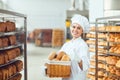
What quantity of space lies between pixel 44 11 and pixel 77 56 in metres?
15.5

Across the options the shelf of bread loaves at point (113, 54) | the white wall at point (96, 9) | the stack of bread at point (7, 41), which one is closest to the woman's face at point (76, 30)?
the stack of bread at point (7, 41)

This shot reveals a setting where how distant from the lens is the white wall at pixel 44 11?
59.5ft

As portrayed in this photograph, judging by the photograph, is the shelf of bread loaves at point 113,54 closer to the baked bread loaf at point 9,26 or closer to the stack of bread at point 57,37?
the baked bread loaf at point 9,26

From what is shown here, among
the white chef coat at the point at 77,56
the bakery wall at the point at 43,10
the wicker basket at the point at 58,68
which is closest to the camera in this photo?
the wicker basket at the point at 58,68

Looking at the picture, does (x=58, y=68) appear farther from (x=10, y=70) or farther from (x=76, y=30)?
(x=10, y=70)

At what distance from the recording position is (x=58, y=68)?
281cm

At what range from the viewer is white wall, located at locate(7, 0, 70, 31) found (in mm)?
18141

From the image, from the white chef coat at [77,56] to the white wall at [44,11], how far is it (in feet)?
48.9

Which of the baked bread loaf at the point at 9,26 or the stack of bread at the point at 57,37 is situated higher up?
the baked bread loaf at the point at 9,26

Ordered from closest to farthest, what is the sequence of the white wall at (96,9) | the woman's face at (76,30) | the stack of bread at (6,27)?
the woman's face at (76,30), the stack of bread at (6,27), the white wall at (96,9)

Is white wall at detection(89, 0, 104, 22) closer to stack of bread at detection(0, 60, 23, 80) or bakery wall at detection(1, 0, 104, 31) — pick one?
stack of bread at detection(0, 60, 23, 80)

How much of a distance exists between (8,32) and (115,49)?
5.82 ft

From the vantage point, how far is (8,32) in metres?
3.46

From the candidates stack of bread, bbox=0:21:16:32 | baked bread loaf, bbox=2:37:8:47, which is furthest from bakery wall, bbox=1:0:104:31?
baked bread loaf, bbox=2:37:8:47
